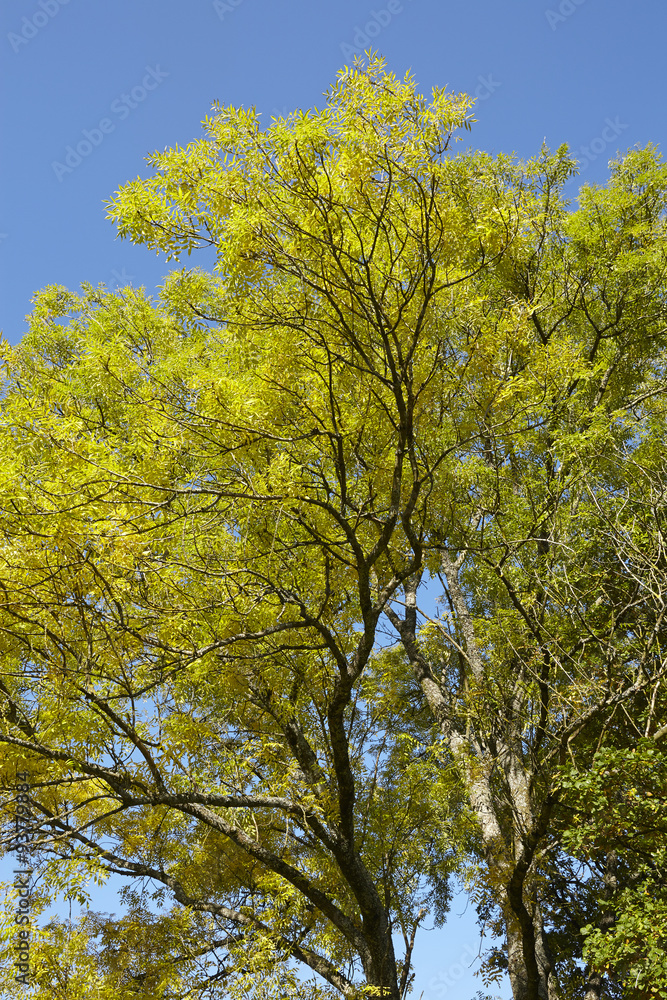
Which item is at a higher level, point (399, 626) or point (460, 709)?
point (399, 626)

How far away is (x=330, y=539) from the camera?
524 centimetres

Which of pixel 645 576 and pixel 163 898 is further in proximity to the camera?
pixel 163 898

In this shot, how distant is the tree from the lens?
13.1ft

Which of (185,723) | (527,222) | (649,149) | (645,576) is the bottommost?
(185,723)

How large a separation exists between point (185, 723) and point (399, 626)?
397 centimetres

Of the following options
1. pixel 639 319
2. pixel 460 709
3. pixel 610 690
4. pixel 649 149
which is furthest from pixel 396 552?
pixel 649 149

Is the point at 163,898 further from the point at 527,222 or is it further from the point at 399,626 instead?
the point at 527,222

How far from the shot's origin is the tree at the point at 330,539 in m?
3.98

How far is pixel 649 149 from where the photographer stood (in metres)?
7.83

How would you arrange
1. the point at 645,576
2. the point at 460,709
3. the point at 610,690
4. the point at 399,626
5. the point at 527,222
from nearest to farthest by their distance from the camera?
the point at 610,690
the point at 527,222
the point at 645,576
the point at 460,709
the point at 399,626

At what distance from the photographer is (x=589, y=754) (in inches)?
252

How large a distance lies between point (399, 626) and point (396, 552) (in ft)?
8.74

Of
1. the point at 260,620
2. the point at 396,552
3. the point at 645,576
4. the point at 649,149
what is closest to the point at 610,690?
the point at 645,576

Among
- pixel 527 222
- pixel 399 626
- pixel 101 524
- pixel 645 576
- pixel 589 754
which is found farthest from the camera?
pixel 399 626
